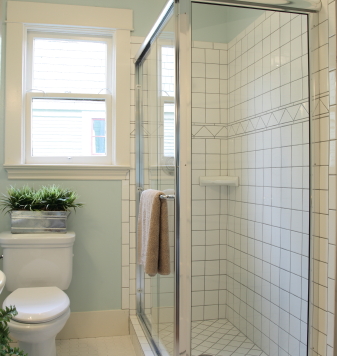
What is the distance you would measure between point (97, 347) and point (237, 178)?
1.57 meters

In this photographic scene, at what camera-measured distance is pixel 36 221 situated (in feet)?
8.09

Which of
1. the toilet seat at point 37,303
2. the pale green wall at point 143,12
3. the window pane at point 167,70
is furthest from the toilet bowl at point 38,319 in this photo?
the pale green wall at point 143,12

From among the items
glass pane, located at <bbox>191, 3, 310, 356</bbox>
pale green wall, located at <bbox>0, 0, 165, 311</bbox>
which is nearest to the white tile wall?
glass pane, located at <bbox>191, 3, 310, 356</bbox>

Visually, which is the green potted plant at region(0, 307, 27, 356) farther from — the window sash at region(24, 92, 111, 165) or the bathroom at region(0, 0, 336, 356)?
the window sash at region(24, 92, 111, 165)

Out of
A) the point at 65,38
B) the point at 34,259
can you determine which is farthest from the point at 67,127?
the point at 34,259

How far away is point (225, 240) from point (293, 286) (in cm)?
39

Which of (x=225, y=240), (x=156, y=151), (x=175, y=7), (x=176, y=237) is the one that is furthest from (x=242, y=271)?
(x=175, y=7)

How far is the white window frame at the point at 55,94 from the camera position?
8.63ft

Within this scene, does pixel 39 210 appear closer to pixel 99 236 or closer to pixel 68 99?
pixel 99 236

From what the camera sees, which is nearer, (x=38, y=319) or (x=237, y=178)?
(x=237, y=178)

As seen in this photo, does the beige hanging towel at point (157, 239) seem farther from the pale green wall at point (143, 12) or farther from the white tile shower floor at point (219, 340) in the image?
the pale green wall at point (143, 12)

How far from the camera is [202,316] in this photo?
1.77m

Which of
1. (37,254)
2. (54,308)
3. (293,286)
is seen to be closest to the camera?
(293,286)

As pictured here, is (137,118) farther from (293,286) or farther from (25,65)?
(293,286)
